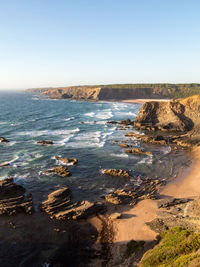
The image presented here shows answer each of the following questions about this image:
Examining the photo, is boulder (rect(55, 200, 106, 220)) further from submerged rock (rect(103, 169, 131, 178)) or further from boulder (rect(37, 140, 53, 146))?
boulder (rect(37, 140, 53, 146))

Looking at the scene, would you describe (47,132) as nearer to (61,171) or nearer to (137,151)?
(61,171)

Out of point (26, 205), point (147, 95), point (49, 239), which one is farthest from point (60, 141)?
point (147, 95)

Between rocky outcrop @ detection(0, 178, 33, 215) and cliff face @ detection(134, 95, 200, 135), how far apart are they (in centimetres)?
4489

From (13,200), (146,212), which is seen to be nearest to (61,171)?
(13,200)

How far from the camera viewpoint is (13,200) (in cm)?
2433

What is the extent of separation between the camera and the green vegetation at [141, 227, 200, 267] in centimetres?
1174

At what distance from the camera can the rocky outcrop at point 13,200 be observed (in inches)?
896

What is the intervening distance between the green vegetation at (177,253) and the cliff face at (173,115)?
139 feet

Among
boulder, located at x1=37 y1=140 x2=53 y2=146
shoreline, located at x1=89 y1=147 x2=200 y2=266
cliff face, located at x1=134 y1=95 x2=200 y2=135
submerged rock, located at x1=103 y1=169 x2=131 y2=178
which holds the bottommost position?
shoreline, located at x1=89 y1=147 x2=200 y2=266

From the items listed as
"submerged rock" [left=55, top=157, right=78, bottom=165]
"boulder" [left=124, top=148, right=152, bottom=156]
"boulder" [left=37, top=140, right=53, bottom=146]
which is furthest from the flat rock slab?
"boulder" [left=37, top=140, right=53, bottom=146]

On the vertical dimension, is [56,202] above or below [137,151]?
below

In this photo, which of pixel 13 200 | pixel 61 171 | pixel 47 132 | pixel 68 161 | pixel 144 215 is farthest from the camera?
pixel 47 132

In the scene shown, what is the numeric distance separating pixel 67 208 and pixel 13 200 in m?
6.88

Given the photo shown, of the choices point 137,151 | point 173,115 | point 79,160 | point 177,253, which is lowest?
point 79,160
